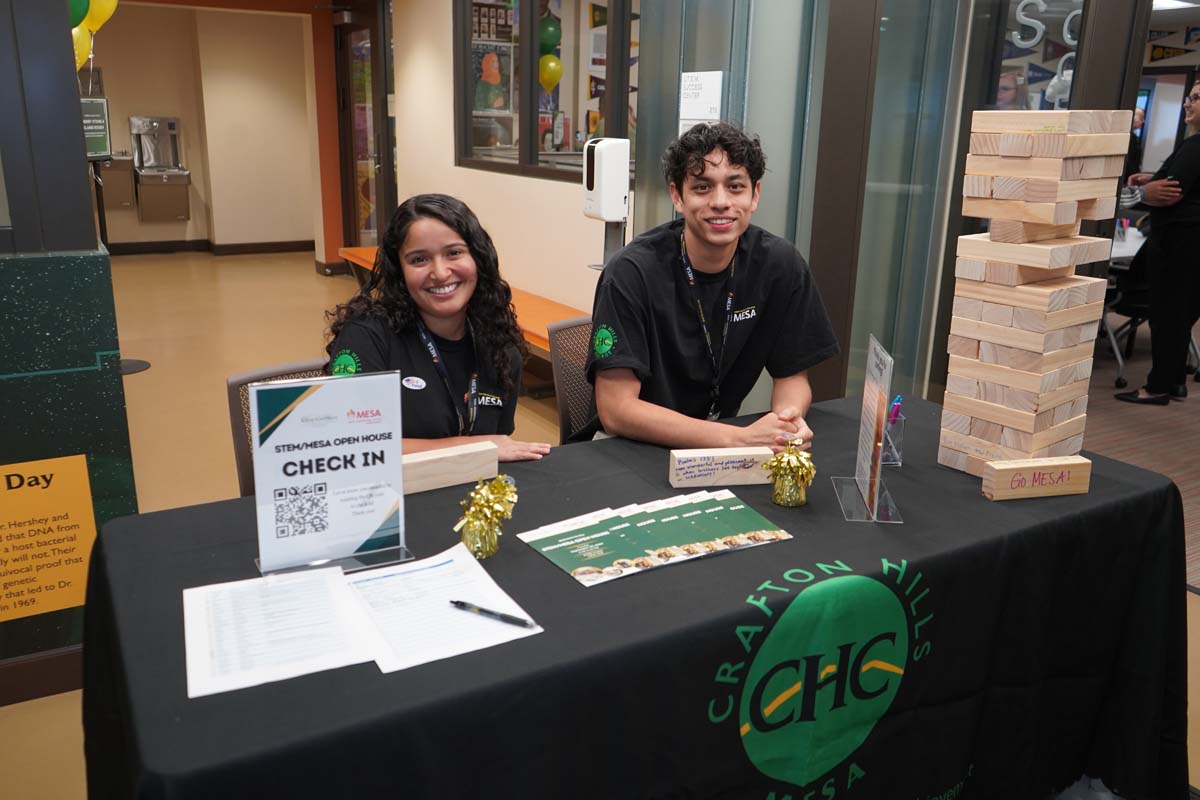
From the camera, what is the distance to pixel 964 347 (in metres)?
1.92

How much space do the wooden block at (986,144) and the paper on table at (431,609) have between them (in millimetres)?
1303

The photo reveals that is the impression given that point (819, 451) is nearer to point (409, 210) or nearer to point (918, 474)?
point (918, 474)

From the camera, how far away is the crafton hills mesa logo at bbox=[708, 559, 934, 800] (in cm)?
A: 137

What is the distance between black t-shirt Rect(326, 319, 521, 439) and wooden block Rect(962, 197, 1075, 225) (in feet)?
3.55

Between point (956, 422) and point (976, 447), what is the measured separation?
71mm

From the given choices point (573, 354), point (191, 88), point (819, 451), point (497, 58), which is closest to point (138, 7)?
point (191, 88)

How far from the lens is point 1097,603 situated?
5.91ft

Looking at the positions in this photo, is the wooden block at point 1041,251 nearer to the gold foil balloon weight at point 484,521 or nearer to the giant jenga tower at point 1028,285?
the giant jenga tower at point 1028,285

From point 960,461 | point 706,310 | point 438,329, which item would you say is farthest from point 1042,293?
point 438,329

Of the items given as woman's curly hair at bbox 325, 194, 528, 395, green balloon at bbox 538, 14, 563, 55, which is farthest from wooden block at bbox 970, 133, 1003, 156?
green balloon at bbox 538, 14, 563, 55

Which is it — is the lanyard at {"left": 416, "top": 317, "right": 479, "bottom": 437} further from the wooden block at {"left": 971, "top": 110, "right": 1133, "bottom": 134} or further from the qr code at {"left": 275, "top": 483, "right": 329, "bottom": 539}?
the wooden block at {"left": 971, "top": 110, "right": 1133, "bottom": 134}

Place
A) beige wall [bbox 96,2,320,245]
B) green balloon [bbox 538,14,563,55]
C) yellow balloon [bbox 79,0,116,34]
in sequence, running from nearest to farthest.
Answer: yellow balloon [bbox 79,0,116,34] < green balloon [bbox 538,14,563,55] < beige wall [bbox 96,2,320,245]

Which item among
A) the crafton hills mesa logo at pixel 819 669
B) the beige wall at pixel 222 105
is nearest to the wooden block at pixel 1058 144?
the crafton hills mesa logo at pixel 819 669

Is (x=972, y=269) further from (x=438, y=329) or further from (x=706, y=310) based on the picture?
(x=438, y=329)
